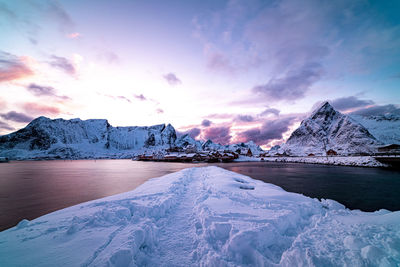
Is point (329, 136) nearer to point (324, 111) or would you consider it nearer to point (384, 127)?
point (324, 111)

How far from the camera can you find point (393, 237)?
389cm

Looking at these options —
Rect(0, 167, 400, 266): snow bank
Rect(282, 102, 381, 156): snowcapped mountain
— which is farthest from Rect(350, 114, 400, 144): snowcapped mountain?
Rect(0, 167, 400, 266): snow bank

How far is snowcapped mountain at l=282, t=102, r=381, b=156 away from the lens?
11681 cm

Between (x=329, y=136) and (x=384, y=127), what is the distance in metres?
38.5

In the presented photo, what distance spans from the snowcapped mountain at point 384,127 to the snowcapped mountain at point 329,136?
11400mm

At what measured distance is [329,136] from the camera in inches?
5837

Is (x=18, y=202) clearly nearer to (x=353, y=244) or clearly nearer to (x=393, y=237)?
(x=353, y=244)

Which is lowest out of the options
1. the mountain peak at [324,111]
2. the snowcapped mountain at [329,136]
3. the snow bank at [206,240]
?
the snow bank at [206,240]

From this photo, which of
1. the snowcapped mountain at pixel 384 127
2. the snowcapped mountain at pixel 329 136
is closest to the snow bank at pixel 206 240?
the snowcapped mountain at pixel 329 136

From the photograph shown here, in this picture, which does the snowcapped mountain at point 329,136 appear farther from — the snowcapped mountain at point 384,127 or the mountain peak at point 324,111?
the snowcapped mountain at point 384,127

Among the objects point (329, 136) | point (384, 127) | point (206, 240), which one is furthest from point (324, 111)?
point (206, 240)

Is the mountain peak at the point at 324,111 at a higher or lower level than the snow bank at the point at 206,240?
higher

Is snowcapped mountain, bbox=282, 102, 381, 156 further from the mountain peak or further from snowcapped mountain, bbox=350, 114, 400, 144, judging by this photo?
snowcapped mountain, bbox=350, 114, 400, 144

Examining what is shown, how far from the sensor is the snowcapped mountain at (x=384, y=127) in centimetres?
11962
